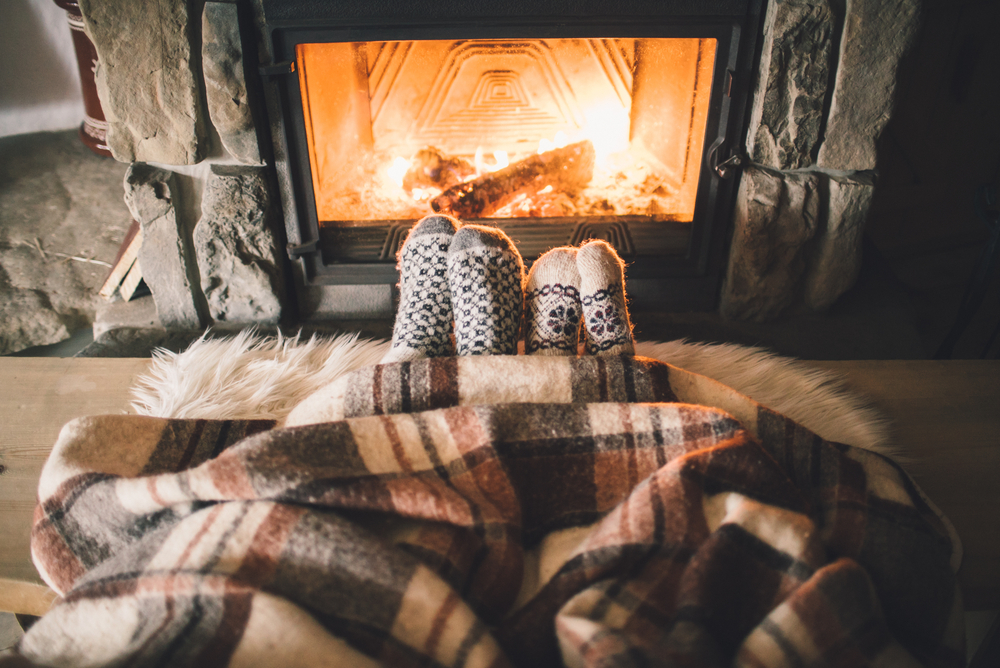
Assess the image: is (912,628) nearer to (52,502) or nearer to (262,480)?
(262,480)

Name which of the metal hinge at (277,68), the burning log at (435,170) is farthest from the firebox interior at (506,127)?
the metal hinge at (277,68)

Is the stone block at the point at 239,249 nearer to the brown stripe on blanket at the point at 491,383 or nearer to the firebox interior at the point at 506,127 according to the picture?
the firebox interior at the point at 506,127

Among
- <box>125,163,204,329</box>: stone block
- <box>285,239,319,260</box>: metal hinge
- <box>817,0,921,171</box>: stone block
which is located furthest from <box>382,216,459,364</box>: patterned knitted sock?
<box>817,0,921,171</box>: stone block

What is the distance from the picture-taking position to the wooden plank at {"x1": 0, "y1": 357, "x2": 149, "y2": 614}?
2.17ft

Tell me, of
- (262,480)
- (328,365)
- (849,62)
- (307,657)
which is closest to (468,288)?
(328,365)

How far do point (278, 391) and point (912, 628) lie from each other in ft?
2.80

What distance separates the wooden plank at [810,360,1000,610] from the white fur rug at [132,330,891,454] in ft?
0.15

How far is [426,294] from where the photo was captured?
0.98 metres

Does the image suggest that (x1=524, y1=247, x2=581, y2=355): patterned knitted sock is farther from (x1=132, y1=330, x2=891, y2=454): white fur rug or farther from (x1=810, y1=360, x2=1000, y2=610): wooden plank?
(x1=810, y1=360, x2=1000, y2=610): wooden plank

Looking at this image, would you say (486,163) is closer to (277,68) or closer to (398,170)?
(398,170)

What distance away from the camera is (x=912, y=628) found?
0.53 meters

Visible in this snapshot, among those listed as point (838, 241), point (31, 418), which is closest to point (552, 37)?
point (838, 241)

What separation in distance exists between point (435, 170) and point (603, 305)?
588mm

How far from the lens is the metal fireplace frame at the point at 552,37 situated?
0.96 metres
